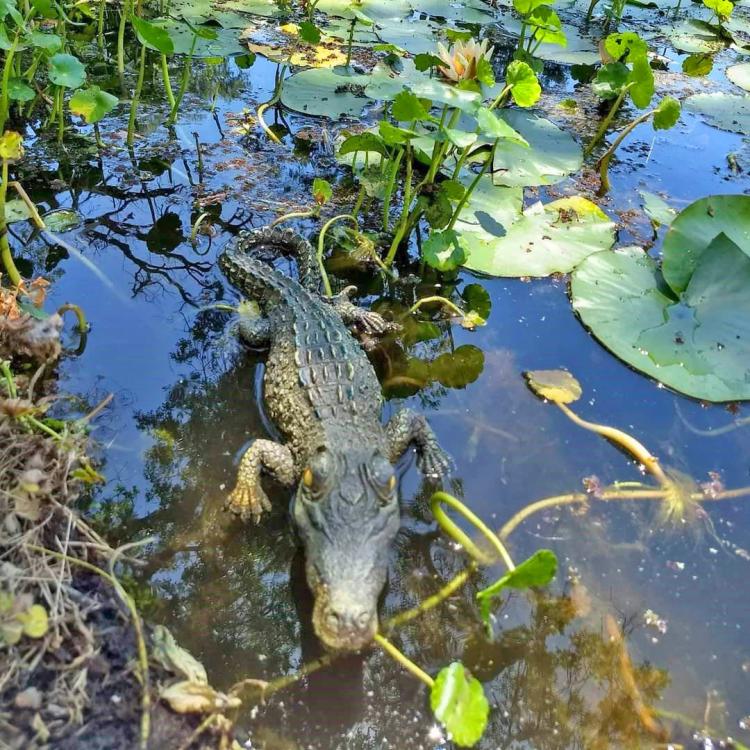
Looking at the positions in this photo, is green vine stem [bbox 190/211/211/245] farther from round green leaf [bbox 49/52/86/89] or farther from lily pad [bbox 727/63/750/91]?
lily pad [bbox 727/63/750/91]

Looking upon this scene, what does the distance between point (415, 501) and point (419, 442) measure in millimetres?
337

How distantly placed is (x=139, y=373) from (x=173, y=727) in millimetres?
2047

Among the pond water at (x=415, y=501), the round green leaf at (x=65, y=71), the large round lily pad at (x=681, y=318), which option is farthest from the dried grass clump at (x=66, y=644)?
the large round lily pad at (x=681, y=318)

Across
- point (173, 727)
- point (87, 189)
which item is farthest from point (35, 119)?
point (173, 727)

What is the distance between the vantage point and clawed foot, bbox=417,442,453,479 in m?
3.38

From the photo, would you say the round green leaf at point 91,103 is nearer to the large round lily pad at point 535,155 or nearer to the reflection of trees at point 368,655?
the reflection of trees at point 368,655

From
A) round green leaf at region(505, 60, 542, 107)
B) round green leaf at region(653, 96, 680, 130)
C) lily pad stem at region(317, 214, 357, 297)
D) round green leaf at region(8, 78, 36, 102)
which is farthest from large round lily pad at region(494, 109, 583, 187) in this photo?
round green leaf at region(8, 78, 36, 102)

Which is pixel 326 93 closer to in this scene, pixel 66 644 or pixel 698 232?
pixel 698 232

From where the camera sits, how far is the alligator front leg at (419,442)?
11.1ft

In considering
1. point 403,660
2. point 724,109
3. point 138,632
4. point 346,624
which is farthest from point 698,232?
point 138,632

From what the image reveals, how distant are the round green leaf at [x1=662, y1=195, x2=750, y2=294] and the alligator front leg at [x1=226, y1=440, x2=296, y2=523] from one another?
8.79 feet

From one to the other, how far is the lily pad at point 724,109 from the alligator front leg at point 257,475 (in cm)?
595

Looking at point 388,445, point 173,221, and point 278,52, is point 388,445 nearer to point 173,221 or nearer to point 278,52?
point 173,221

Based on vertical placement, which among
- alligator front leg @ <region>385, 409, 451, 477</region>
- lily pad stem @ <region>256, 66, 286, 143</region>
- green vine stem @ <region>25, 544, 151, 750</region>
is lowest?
green vine stem @ <region>25, 544, 151, 750</region>
